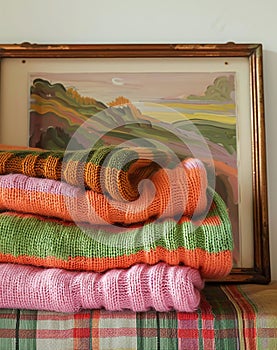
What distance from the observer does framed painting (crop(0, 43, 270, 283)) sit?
1.21 meters

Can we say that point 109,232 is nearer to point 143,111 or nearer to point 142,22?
point 143,111

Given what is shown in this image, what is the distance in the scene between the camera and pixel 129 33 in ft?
4.09

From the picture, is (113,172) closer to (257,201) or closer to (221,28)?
(257,201)

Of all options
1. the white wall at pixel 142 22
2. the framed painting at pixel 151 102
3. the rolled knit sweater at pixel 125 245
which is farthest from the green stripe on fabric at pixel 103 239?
the white wall at pixel 142 22

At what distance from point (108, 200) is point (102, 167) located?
5 centimetres

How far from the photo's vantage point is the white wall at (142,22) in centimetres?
125

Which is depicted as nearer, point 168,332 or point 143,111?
point 168,332

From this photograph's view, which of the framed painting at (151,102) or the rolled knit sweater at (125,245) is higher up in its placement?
the framed painting at (151,102)

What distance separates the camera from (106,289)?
0.77 metres

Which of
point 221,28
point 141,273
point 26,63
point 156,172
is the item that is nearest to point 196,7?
point 221,28

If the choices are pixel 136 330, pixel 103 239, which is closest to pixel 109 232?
pixel 103 239

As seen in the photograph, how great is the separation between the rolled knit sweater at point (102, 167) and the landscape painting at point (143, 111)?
338 mm

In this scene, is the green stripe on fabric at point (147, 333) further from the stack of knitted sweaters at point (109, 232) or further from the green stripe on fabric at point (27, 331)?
the green stripe on fabric at point (27, 331)

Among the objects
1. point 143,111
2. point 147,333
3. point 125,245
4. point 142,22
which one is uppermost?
point 142,22
